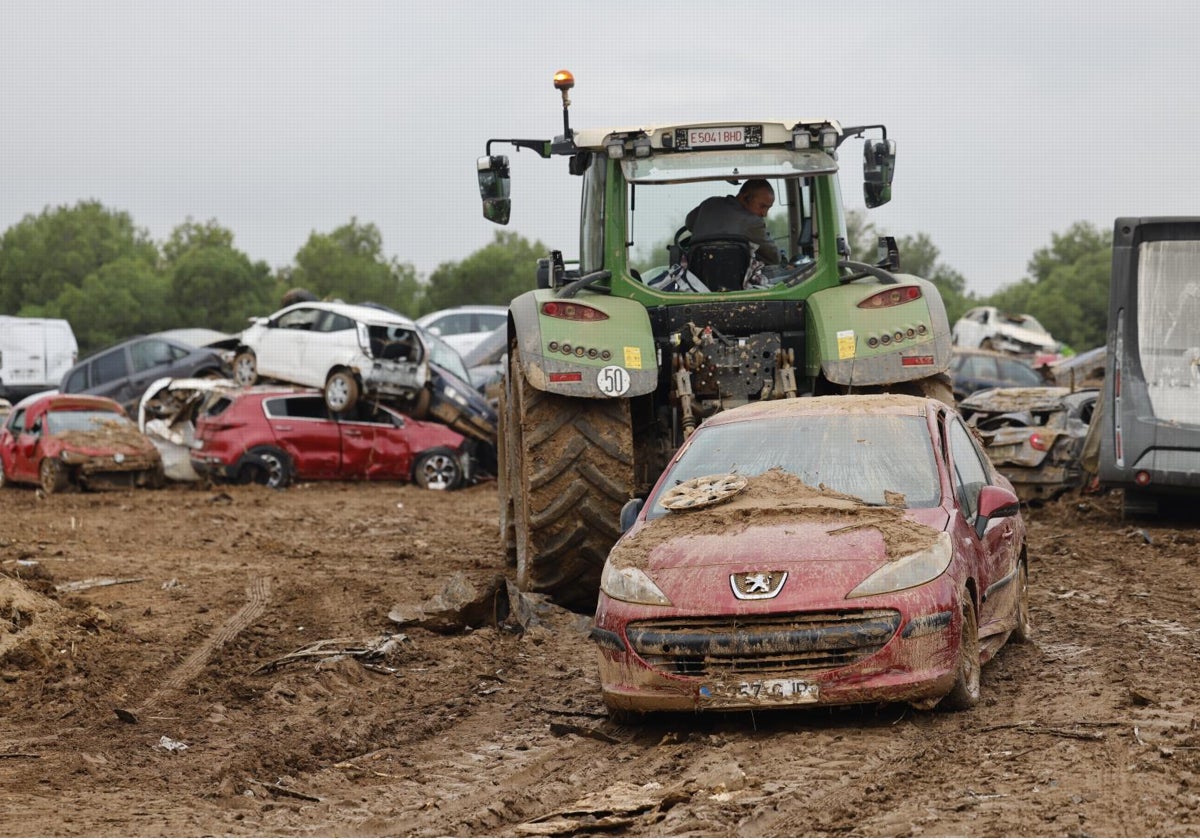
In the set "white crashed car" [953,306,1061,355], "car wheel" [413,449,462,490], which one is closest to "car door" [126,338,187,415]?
"car wheel" [413,449,462,490]

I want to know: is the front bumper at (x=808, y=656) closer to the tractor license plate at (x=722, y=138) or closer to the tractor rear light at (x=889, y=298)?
the tractor rear light at (x=889, y=298)

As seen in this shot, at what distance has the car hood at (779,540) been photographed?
26.6 ft

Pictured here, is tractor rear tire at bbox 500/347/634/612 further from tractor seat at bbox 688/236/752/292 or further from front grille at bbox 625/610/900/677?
front grille at bbox 625/610/900/677

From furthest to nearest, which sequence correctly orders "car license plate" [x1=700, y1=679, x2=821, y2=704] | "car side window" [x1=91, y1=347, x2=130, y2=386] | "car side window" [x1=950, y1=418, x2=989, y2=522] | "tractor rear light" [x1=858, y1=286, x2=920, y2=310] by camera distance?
"car side window" [x1=91, y1=347, x2=130, y2=386]
"tractor rear light" [x1=858, y1=286, x2=920, y2=310]
"car side window" [x1=950, y1=418, x2=989, y2=522]
"car license plate" [x1=700, y1=679, x2=821, y2=704]

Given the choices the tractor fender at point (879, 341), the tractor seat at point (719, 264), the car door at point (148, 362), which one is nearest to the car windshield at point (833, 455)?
the tractor fender at point (879, 341)

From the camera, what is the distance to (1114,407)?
52.7 ft

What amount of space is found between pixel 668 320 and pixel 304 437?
48.0ft

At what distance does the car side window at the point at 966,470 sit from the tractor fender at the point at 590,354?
2077mm

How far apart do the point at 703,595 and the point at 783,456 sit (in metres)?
1.51

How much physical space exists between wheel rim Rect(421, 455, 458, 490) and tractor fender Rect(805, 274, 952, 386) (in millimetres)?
14669

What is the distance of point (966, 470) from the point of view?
951cm

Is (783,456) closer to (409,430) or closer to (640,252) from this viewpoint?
(640,252)

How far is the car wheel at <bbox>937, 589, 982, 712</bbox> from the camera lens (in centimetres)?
806

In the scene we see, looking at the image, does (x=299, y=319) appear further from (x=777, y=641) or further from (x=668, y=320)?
(x=777, y=641)
